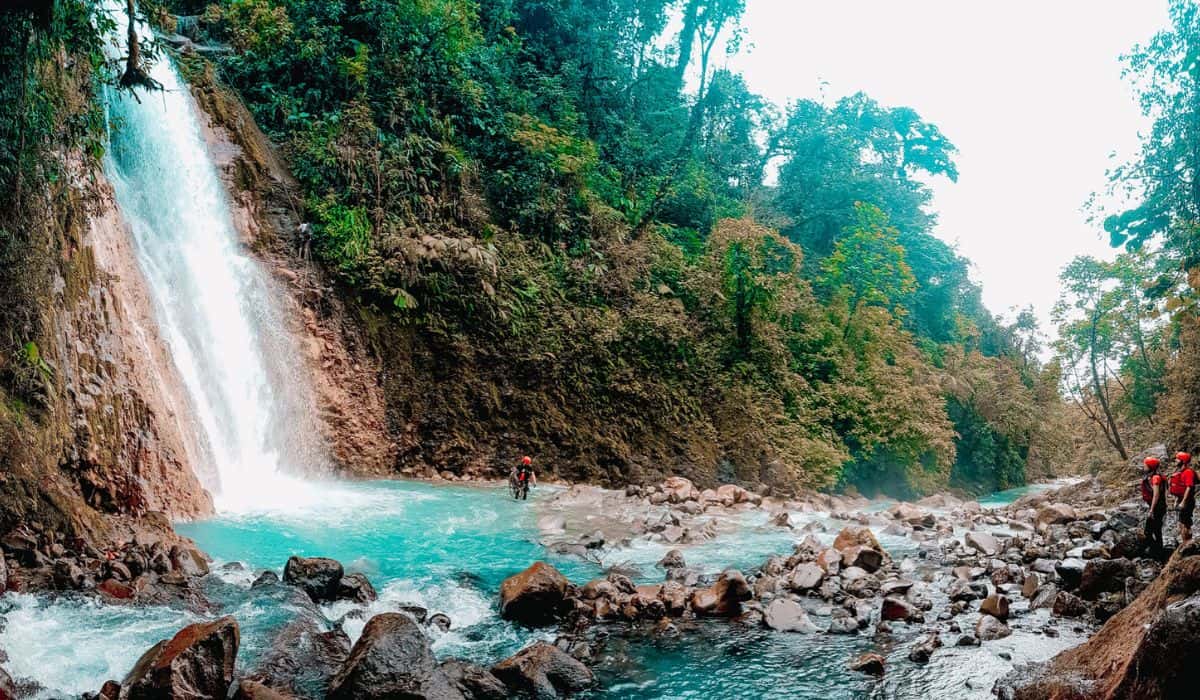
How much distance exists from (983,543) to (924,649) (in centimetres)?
Answer: 562

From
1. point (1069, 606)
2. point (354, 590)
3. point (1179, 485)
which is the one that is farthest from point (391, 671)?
point (1179, 485)

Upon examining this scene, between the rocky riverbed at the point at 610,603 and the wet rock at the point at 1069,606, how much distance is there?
0.02 m

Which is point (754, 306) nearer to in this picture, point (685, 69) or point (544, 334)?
point (544, 334)

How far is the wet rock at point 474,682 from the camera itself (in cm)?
552

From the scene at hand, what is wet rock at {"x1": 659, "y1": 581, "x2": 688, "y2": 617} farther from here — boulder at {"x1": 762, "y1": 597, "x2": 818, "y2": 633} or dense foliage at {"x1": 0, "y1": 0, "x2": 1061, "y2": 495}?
dense foliage at {"x1": 0, "y1": 0, "x2": 1061, "y2": 495}

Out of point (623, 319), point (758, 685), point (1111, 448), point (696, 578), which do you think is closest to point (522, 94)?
point (623, 319)

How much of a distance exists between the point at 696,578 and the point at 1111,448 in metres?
24.2

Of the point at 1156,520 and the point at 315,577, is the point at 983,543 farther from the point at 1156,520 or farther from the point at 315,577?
the point at 315,577

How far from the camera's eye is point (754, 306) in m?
22.0

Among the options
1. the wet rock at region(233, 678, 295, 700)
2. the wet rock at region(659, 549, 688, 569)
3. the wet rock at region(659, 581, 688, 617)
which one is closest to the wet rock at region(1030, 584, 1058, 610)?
the wet rock at region(659, 581, 688, 617)

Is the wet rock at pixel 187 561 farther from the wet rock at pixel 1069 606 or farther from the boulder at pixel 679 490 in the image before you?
the boulder at pixel 679 490

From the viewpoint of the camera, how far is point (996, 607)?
25.1ft

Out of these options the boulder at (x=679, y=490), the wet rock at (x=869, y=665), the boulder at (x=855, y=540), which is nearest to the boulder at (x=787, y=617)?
the wet rock at (x=869, y=665)

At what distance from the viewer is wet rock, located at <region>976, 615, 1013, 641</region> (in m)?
7.06
